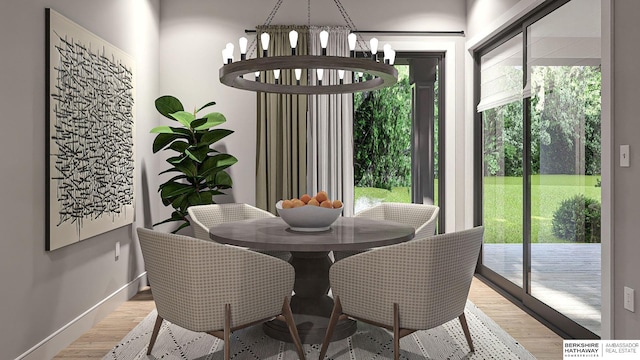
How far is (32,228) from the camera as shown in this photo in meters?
2.73

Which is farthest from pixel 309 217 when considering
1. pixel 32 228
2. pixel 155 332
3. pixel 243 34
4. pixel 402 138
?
pixel 243 34

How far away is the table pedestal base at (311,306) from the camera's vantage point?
10.1 ft

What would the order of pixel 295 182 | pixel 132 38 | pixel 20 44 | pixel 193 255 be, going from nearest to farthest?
pixel 193 255 → pixel 20 44 → pixel 132 38 → pixel 295 182

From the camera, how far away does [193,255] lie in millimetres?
2387

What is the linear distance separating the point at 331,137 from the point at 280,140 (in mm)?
481

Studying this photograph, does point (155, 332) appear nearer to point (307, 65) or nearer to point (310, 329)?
point (310, 329)

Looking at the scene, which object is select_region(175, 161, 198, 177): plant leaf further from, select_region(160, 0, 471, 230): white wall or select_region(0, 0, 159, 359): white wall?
select_region(0, 0, 159, 359): white wall

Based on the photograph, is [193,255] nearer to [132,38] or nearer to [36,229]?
[36,229]

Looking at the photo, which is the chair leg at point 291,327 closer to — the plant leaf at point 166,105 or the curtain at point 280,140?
the curtain at point 280,140

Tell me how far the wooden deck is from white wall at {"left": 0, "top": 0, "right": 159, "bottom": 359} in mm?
3080

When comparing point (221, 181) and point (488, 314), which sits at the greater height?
point (221, 181)

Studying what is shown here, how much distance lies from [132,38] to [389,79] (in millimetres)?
2319

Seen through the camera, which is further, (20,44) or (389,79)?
(389,79)

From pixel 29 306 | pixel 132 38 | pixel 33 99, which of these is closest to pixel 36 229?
pixel 29 306
